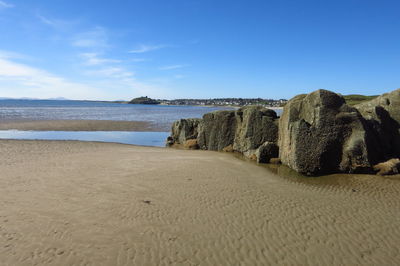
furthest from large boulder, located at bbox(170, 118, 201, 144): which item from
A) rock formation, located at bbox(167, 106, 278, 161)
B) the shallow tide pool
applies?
the shallow tide pool

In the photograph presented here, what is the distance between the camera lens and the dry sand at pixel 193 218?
20.1 feet

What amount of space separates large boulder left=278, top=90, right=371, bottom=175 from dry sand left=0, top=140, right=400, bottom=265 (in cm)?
83

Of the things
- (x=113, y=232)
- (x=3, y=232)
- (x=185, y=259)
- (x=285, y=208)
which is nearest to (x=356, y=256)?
(x=285, y=208)

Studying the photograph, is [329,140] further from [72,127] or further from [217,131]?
[72,127]

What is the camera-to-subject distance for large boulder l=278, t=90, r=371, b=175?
12492mm

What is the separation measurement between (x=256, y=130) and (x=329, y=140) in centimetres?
585

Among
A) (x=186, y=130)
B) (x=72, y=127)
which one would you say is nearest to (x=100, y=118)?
(x=72, y=127)

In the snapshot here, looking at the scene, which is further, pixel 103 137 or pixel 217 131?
pixel 103 137

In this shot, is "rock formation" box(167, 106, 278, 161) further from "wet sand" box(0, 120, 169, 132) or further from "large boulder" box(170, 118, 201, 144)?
"wet sand" box(0, 120, 169, 132)

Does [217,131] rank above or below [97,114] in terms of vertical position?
above

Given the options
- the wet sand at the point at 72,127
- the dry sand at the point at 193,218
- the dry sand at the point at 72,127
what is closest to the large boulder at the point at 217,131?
the dry sand at the point at 193,218

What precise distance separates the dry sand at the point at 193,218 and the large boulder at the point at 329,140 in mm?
835

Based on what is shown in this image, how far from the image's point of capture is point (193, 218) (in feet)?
26.0

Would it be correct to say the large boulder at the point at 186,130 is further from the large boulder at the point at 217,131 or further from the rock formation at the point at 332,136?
the rock formation at the point at 332,136
